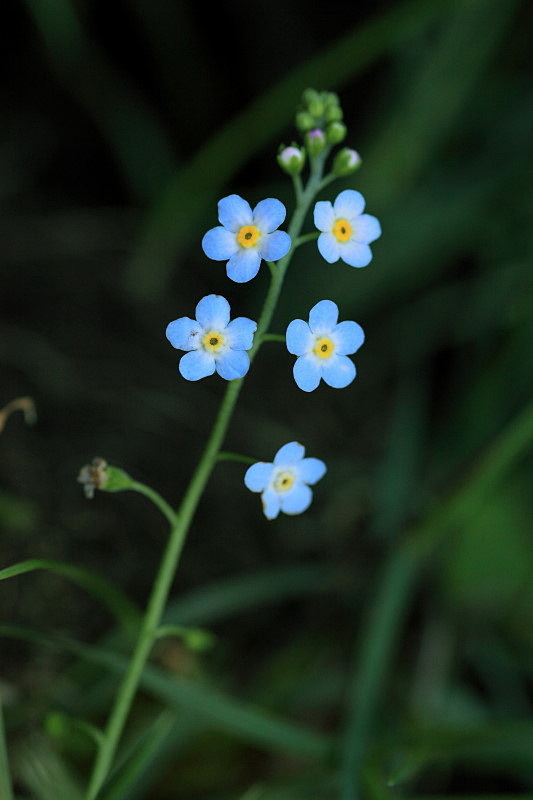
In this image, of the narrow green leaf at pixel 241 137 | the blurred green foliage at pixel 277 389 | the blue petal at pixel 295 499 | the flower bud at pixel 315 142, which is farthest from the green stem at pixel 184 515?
the narrow green leaf at pixel 241 137

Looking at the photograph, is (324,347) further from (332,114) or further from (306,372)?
(332,114)

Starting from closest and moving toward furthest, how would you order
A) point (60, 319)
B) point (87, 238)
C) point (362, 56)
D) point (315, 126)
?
point (315, 126)
point (362, 56)
point (60, 319)
point (87, 238)

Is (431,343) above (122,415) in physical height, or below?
above

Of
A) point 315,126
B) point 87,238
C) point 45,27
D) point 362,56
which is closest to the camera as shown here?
point 315,126

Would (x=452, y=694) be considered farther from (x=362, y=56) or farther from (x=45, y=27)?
(x=45, y=27)

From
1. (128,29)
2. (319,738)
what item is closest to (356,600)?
(319,738)

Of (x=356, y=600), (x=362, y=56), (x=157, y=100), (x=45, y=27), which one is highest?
(x=157, y=100)

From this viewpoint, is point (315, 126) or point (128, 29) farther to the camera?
point (128, 29)
